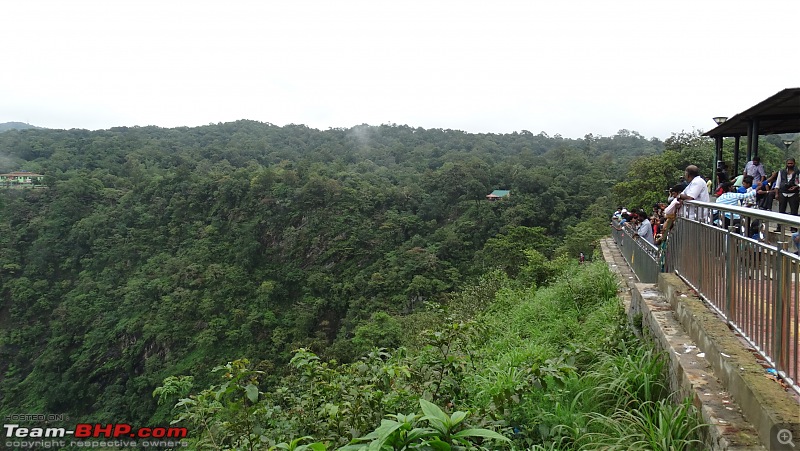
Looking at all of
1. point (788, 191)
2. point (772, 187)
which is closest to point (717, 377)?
point (788, 191)

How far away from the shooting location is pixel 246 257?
32.6 m

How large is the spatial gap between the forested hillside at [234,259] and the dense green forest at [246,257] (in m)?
0.11

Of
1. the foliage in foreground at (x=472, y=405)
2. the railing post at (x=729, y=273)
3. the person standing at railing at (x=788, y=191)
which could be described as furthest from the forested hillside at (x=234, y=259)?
the railing post at (x=729, y=273)

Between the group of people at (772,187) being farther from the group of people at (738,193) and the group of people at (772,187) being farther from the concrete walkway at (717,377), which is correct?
the concrete walkway at (717,377)

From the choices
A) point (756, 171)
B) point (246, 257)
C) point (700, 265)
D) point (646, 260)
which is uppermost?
point (756, 171)

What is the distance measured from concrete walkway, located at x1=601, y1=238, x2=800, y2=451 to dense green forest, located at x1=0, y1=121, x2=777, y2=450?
15853mm

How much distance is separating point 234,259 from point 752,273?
3334cm

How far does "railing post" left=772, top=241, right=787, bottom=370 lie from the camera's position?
1.86 metres

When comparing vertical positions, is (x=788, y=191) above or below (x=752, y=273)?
above

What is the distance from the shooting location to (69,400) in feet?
89.8

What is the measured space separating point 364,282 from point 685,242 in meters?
25.4

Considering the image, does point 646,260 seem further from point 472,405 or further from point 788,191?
point 472,405

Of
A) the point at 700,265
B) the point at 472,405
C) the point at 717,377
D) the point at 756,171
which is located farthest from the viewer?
the point at 756,171

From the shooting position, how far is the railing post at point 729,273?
255cm
